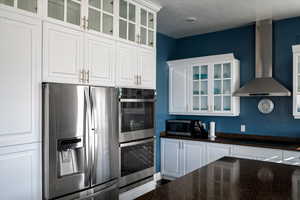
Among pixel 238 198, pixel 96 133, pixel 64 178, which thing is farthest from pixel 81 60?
pixel 238 198

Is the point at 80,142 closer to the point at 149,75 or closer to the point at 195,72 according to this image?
the point at 149,75

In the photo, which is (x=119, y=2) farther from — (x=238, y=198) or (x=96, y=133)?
(x=238, y=198)

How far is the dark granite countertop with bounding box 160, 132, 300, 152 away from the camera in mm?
3363

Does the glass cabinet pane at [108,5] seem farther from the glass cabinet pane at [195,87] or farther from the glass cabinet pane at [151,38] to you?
the glass cabinet pane at [195,87]

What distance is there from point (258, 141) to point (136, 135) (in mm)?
2075

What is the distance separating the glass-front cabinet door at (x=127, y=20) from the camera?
2.89 m

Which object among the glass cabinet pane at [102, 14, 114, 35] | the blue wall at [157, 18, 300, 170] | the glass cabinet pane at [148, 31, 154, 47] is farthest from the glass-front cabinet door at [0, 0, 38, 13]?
the blue wall at [157, 18, 300, 170]

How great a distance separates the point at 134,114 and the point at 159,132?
5.24 ft

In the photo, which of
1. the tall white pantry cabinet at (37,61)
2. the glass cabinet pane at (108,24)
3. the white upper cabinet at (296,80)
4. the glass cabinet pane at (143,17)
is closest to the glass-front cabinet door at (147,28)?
the glass cabinet pane at (143,17)

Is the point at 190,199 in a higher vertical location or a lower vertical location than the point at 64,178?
higher

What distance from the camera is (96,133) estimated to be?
248 cm

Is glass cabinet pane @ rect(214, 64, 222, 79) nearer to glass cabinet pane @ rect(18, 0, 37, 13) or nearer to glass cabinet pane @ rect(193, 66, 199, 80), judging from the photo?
glass cabinet pane @ rect(193, 66, 199, 80)

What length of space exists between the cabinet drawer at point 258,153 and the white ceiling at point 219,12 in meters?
2.05

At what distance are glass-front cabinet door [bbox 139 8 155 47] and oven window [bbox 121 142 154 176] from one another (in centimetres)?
144
